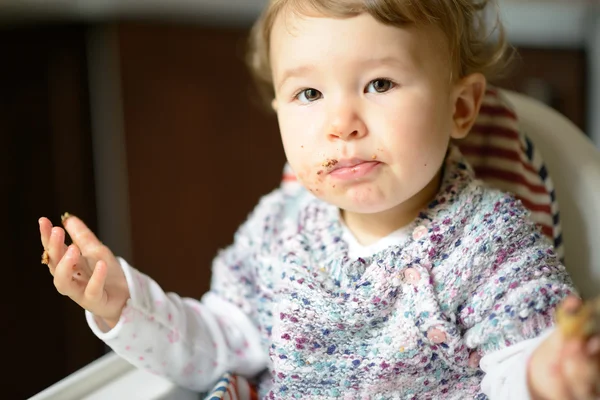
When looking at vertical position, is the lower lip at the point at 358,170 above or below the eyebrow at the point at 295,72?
below

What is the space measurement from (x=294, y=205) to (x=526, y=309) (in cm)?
34

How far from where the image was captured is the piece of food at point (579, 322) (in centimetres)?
44

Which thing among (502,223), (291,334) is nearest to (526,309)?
(502,223)

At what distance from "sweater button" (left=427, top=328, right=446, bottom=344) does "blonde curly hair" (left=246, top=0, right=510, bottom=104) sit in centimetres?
25

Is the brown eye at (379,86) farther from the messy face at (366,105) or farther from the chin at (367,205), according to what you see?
the chin at (367,205)

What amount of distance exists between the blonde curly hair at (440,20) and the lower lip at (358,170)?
0.12 meters

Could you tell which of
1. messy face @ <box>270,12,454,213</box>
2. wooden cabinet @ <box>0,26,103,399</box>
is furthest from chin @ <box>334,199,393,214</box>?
wooden cabinet @ <box>0,26,103,399</box>

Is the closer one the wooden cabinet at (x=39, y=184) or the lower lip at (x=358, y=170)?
the lower lip at (x=358, y=170)

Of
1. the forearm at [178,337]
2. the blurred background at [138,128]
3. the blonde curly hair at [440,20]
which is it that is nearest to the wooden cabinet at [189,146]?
the blurred background at [138,128]

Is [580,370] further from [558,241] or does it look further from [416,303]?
[558,241]

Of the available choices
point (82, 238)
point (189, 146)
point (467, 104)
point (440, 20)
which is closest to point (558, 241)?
point (467, 104)

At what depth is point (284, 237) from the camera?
792 mm

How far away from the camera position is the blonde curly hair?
0.62m

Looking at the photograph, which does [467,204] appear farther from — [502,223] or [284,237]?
[284,237]
